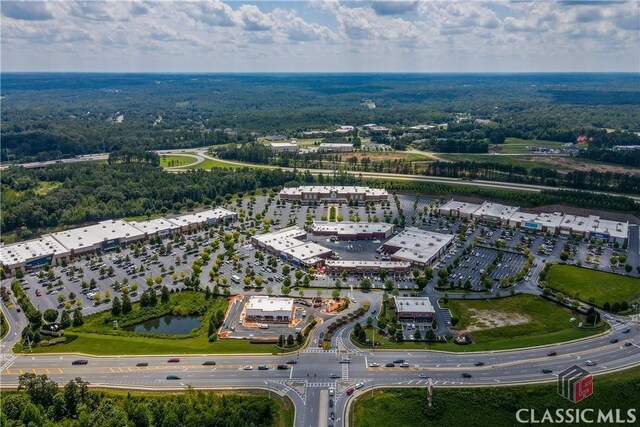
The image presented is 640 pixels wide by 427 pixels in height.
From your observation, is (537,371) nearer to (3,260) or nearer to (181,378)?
(181,378)

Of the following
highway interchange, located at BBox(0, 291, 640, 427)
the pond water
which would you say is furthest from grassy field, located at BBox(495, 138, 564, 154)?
the pond water

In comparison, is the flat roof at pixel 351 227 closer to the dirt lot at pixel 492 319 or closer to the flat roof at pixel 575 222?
the dirt lot at pixel 492 319

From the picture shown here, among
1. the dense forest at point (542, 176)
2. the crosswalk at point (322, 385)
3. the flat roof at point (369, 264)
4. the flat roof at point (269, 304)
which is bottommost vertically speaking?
the crosswalk at point (322, 385)

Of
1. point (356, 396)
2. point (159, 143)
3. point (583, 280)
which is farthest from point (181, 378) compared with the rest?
point (159, 143)

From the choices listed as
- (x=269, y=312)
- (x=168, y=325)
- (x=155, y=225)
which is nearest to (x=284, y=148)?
(x=155, y=225)

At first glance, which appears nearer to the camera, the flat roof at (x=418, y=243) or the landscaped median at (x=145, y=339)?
the landscaped median at (x=145, y=339)

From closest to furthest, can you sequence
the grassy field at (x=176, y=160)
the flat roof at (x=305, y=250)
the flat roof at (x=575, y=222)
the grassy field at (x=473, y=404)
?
the grassy field at (x=473, y=404) → the flat roof at (x=305, y=250) → the flat roof at (x=575, y=222) → the grassy field at (x=176, y=160)

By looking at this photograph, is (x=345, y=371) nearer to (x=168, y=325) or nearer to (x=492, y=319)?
(x=492, y=319)

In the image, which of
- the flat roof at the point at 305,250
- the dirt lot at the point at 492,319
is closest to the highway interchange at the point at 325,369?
the dirt lot at the point at 492,319
